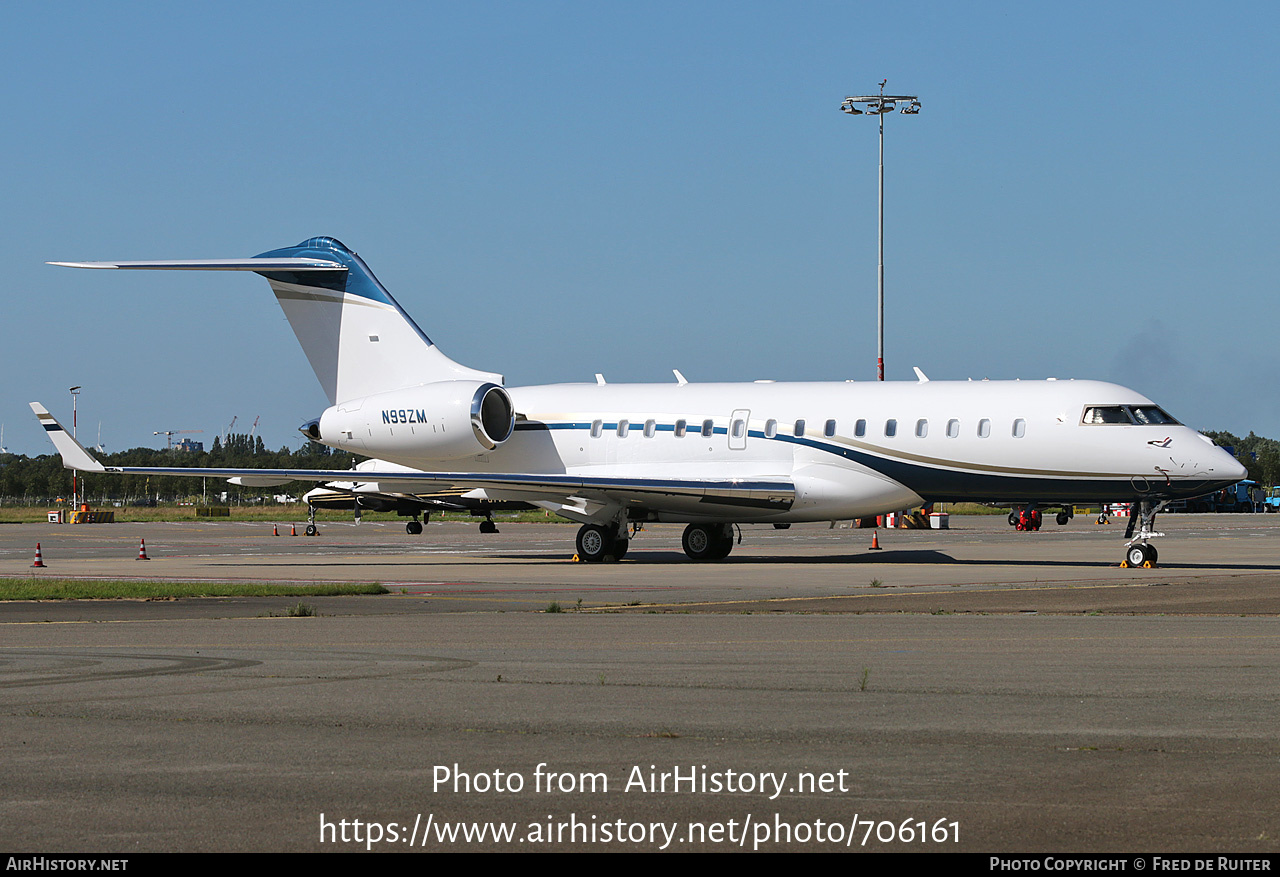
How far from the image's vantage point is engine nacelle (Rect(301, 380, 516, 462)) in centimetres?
3209

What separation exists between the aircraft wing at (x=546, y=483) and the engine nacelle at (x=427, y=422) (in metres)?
1.19

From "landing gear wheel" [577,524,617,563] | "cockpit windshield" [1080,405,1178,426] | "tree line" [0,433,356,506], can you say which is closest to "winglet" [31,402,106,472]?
"landing gear wheel" [577,524,617,563]

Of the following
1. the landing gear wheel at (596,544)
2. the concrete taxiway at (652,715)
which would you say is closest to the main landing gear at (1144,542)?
the concrete taxiway at (652,715)

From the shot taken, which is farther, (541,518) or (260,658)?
(541,518)

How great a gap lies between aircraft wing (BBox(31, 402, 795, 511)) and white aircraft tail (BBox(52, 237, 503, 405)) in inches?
147

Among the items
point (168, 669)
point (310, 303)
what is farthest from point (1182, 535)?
point (168, 669)

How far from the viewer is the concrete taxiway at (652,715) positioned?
20.2 feet

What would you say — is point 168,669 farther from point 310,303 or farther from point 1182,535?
point 1182,535

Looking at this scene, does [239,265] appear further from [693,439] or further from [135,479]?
[135,479]

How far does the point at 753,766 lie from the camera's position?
23.9 feet

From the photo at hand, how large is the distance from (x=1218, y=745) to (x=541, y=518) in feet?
239

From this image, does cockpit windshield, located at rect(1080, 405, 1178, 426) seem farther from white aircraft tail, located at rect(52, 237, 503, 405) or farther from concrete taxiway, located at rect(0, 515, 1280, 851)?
white aircraft tail, located at rect(52, 237, 503, 405)

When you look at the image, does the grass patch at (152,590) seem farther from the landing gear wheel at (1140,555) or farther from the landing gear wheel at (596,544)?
the landing gear wheel at (1140,555)
